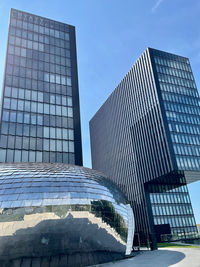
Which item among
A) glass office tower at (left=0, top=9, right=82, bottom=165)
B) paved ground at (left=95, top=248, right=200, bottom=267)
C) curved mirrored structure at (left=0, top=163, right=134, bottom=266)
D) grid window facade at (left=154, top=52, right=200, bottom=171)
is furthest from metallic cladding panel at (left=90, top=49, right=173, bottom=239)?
curved mirrored structure at (left=0, top=163, right=134, bottom=266)

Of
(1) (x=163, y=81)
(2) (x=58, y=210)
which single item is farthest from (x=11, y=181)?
(1) (x=163, y=81)

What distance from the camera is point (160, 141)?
71.9 metres

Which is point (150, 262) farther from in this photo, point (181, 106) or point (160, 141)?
point (181, 106)

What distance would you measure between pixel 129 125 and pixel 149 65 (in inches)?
1036

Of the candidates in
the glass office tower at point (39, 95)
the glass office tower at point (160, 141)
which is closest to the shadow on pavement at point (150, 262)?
the glass office tower at point (39, 95)

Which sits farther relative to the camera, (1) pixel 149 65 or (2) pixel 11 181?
(1) pixel 149 65

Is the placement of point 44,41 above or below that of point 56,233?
above

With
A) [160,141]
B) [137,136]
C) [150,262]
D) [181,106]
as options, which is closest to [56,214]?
[150,262]

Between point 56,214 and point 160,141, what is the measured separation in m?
55.7

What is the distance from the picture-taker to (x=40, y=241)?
2081 cm

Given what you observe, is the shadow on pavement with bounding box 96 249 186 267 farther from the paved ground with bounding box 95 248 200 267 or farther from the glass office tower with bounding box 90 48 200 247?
the glass office tower with bounding box 90 48 200 247

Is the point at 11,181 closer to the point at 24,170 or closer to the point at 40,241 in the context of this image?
the point at 24,170

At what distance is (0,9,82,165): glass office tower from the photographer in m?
49.2

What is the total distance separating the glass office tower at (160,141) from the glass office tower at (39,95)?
30266 millimetres
